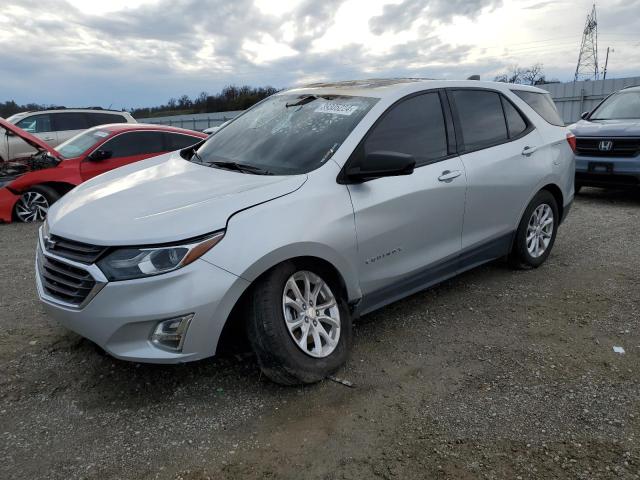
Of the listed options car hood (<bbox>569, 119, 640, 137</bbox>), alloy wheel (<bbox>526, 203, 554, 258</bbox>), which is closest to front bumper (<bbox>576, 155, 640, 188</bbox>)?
car hood (<bbox>569, 119, 640, 137</bbox>)

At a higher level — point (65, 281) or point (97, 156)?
point (97, 156)

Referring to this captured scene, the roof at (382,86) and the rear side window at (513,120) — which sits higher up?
the roof at (382,86)

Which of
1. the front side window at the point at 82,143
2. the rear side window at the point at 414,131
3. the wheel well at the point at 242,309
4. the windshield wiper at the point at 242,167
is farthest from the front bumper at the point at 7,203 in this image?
the rear side window at the point at 414,131

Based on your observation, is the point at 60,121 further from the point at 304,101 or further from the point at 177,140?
the point at 304,101

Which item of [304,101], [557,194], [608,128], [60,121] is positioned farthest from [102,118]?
[557,194]

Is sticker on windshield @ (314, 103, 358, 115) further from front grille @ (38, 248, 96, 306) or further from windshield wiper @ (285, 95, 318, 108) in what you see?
front grille @ (38, 248, 96, 306)

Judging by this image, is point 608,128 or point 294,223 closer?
point 294,223

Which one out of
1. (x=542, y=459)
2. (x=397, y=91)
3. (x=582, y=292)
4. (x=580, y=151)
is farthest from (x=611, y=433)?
(x=580, y=151)

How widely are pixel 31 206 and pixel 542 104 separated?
704 centimetres

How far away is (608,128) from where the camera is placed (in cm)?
877

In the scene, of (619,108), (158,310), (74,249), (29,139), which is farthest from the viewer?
(619,108)

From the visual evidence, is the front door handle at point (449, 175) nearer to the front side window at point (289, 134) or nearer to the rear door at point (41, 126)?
the front side window at point (289, 134)

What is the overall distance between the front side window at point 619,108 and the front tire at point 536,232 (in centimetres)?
518

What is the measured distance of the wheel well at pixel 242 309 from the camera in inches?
117
